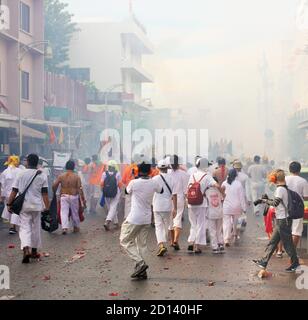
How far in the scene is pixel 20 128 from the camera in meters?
24.6

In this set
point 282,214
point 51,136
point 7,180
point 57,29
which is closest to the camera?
point 282,214

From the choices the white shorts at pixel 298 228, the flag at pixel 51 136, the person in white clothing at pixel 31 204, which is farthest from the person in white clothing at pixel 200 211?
the flag at pixel 51 136

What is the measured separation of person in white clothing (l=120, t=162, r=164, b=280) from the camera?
26.5 feet

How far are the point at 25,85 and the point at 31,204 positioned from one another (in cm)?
2190

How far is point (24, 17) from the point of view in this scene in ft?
97.9

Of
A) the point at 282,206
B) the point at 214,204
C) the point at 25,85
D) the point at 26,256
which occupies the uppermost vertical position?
the point at 25,85

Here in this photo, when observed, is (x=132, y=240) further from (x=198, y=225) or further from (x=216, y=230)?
(x=216, y=230)

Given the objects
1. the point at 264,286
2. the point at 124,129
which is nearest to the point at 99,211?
the point at 264,286

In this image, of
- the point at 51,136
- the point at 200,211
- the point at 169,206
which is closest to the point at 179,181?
the point at 169,206

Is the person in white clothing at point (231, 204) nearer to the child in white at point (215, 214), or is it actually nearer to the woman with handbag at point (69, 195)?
the child in white at point (215, 214)

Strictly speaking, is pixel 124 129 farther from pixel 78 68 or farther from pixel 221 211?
pixel 221 211

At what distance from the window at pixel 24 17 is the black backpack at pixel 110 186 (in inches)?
687

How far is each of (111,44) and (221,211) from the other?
156 ft
